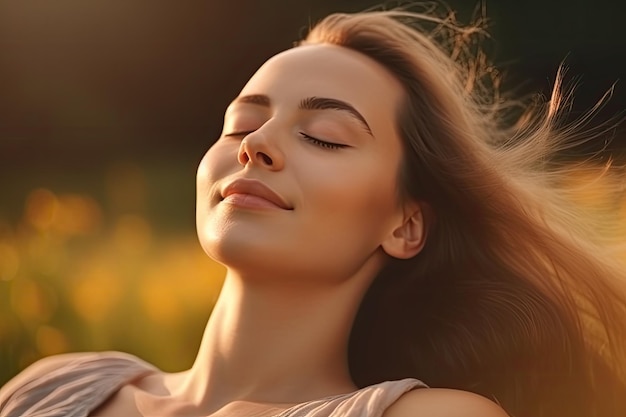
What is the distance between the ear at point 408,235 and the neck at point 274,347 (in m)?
0.09

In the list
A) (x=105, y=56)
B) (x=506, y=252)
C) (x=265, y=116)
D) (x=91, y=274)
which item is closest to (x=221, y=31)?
(x=105, y=56)

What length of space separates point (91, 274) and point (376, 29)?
82 cm

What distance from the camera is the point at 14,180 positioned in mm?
2090

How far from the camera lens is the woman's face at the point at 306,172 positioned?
1.34 m

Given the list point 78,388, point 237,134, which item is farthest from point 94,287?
point 237,134

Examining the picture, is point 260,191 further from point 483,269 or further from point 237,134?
point 483,269

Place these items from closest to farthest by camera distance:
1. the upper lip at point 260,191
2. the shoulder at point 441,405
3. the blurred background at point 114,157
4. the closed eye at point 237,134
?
the shoulder at point 441,405 < the upper lip at point 260,191 < the closed eye at point 237,134 < the blurred background at point 114,157

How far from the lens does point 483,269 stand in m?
1.50

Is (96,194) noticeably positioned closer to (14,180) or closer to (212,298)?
(14,180)

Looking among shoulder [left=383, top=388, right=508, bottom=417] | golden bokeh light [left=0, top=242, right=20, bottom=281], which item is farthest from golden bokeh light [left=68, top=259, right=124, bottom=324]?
shoulder [left=383, top=388, right=508, bottom=417]

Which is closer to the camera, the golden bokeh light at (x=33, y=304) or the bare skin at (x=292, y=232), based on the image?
the bare skin at (x=292, y=232)

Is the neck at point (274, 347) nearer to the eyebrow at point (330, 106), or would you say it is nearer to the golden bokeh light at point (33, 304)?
the eyebrow at point (330, 106)

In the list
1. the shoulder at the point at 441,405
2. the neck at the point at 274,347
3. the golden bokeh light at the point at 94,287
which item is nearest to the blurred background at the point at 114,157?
the golden bokeh light at the point at 94,287

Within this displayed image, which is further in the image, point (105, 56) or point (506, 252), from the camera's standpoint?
point (105, 56)
